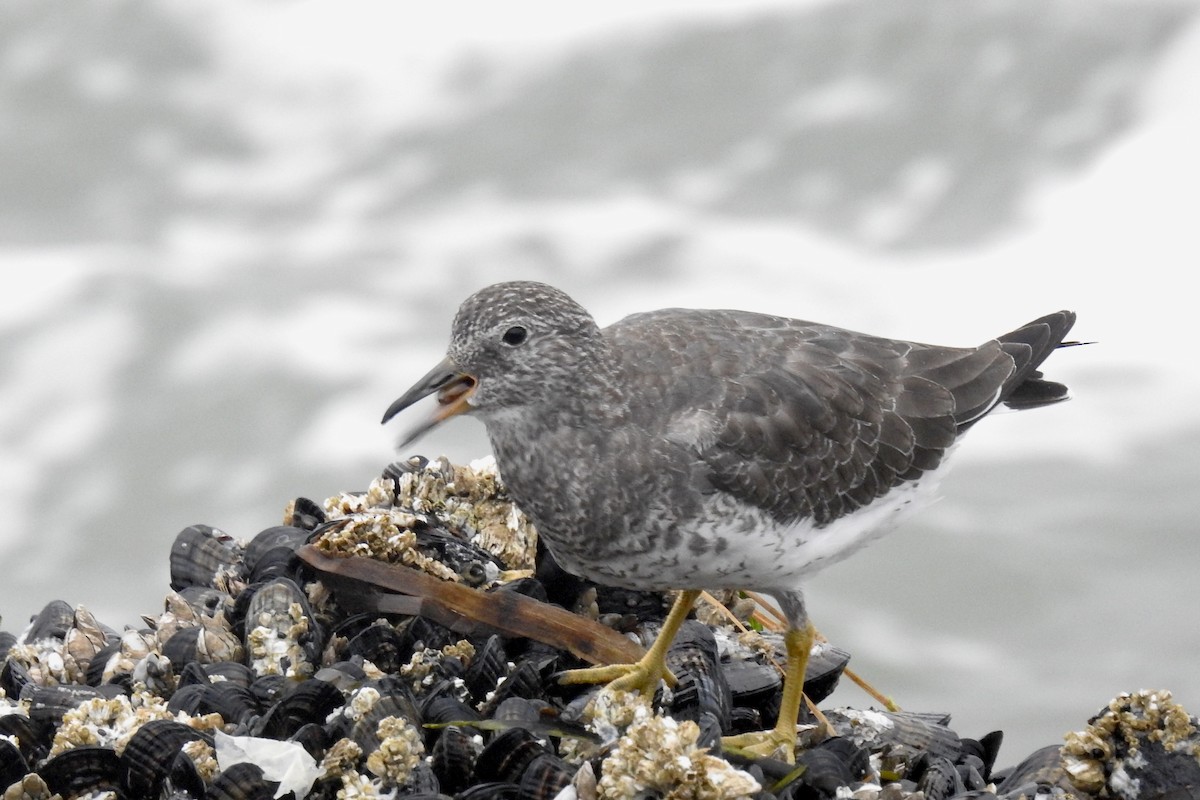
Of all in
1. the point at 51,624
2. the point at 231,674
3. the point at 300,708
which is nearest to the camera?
the point at 300,708

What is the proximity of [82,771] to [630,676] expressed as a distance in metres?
2.03

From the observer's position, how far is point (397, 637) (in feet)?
18.4

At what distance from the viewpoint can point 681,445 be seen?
5699 millimetres

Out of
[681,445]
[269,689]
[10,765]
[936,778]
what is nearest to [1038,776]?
[936,778]

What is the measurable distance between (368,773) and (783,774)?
1438 mm

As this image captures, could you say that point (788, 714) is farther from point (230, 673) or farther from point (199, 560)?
point (199, 560)

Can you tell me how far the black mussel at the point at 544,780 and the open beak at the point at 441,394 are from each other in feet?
4.65

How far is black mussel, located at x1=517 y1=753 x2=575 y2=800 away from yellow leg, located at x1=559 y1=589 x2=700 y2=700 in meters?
0.69

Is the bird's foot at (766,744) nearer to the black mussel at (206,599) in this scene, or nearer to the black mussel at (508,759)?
the black mussel at (508,759)

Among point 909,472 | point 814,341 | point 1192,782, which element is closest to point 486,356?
point 814,341

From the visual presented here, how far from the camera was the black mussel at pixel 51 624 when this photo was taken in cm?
585

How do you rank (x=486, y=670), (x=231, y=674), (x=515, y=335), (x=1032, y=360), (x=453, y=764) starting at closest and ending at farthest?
(x=453, y=764) → (x=231, y=674) → (x=486, y=670) → (x=515, y=335) → (x=1032, y=360)

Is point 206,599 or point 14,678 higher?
point 206,599

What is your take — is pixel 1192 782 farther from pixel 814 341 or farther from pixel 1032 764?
pixel 814 341
